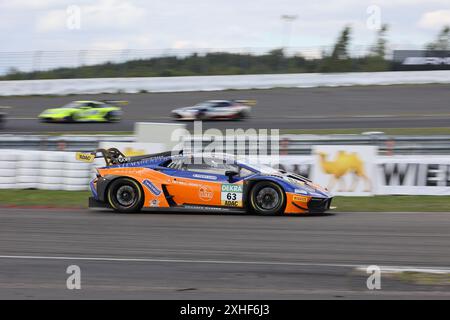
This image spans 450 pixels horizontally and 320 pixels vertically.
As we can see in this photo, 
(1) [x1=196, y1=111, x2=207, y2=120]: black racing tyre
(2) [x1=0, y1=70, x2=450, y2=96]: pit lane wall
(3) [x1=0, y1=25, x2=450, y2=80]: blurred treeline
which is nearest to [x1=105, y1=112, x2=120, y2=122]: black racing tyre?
(1) [x1=196, y1=111, x2=207, y2=120]: black racing tyre

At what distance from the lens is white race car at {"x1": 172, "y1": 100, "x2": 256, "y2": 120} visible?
25.9m

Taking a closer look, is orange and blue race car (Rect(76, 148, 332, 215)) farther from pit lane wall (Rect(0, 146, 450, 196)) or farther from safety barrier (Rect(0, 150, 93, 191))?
safety barrier (Rect(0, 150, 93, 191))

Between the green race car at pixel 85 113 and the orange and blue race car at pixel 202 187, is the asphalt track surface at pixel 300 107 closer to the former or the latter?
the green race car at pixel 85 113

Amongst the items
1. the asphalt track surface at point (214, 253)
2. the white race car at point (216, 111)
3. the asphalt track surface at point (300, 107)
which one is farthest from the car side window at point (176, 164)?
the white race car at point (216, 111)

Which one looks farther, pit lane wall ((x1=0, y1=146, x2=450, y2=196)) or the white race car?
the white race car

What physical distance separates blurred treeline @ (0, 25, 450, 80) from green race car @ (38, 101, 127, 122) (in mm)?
7463

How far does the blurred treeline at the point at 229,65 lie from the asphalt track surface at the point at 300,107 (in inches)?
94.7

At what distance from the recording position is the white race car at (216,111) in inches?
→ 1019

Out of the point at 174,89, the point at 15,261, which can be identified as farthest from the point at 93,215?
the point at 174,89

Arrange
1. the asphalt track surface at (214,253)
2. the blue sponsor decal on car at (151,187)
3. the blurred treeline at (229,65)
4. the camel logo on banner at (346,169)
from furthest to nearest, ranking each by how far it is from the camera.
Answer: the blurred treeline at (229,65) → the camel logo on banner at (346,169) → the blue sponsor decal on car at (151,187) → the asphalt track surface at (214,253)

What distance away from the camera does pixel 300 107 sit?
27750 millimetres

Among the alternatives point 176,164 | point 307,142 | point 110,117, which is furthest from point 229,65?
point 176,164

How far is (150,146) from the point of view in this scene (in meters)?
14.1

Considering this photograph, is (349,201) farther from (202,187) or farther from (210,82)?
(210,82)
